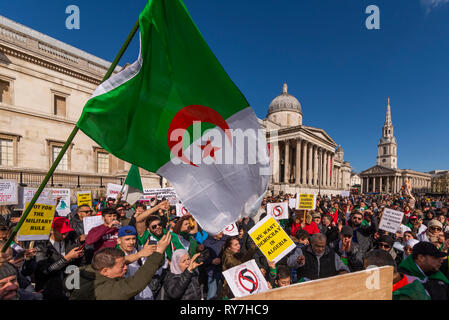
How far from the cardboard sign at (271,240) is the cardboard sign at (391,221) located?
3.50 metres

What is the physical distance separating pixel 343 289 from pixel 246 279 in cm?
174

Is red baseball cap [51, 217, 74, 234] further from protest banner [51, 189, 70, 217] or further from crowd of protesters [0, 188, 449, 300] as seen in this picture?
protest banner [51, 189, 70, 217]

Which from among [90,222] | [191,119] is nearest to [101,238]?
[90,222]

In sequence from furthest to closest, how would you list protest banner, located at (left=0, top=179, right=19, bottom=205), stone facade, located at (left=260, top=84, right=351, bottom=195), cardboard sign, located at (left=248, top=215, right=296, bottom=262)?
stone facade, located at (left=260, top=84, right=351, bottom=195) → protest banner, located at (left=0, top=179, right=19, bottom=205) → cardboard sign, located at (left=248, top=215, right=296, bottom=262)

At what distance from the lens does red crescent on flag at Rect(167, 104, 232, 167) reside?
2918 mm

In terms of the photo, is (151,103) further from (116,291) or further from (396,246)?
(396,246)

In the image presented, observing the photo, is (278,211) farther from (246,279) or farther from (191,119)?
(191,119)

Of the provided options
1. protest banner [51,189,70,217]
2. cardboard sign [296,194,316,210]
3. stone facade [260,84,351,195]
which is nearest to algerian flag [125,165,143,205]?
protest banner [51,189,70,217]

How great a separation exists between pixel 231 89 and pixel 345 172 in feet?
282

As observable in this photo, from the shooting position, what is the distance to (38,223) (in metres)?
3.56

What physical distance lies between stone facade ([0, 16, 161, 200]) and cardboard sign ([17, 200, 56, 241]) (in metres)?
12.9

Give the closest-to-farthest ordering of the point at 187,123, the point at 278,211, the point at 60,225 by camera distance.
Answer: the point at 187,123
the point at 60,225
the point at 278,211

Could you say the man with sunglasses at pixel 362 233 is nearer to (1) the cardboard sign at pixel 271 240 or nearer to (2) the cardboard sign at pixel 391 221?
(2) the cardboard sign at pixel 391 221
